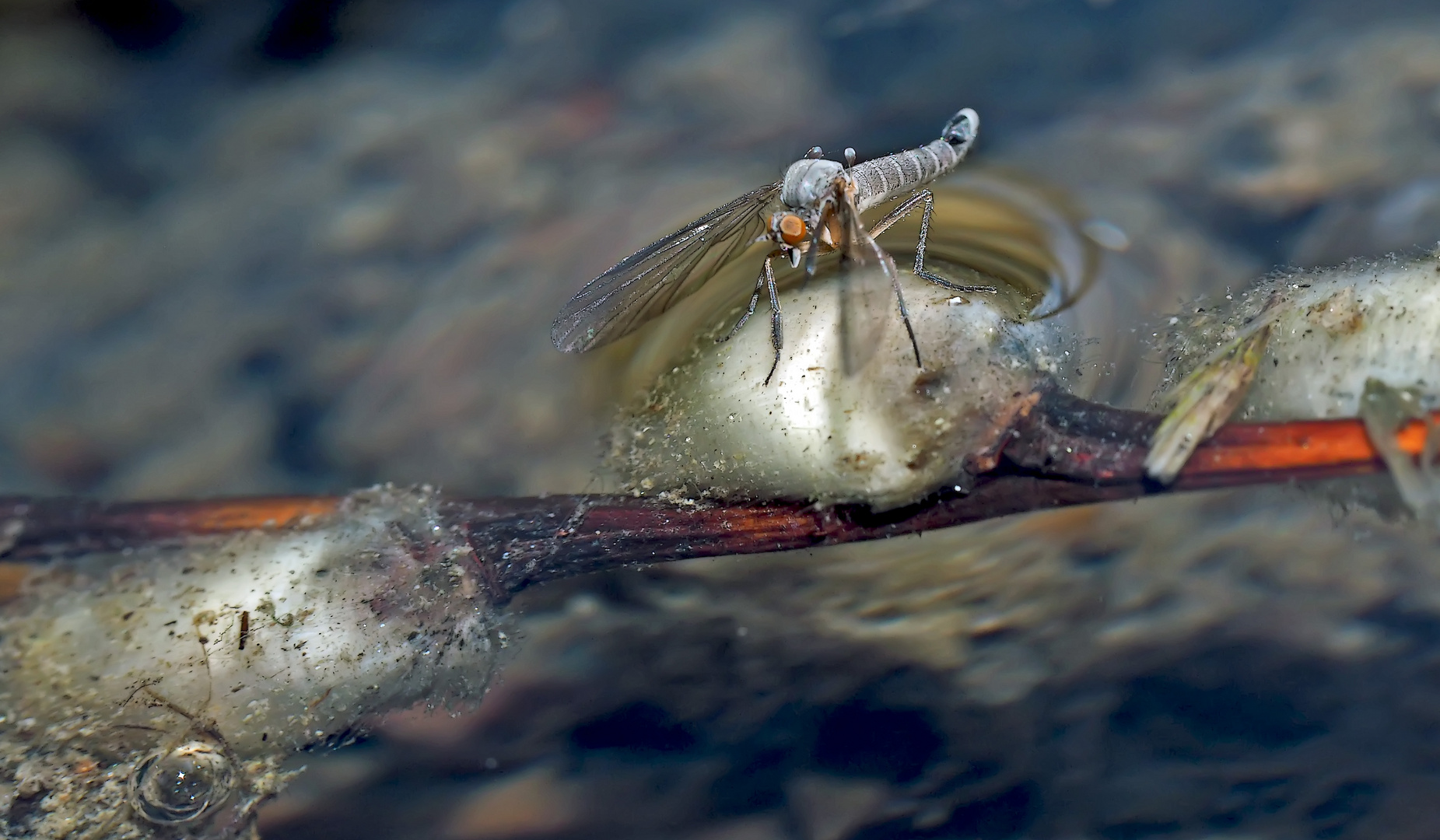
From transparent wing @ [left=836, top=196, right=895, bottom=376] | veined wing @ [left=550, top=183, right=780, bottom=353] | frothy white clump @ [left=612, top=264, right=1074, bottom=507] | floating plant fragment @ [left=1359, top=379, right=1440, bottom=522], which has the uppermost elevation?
veined wing @ [left=550, top=183, right=780, bottom=353]

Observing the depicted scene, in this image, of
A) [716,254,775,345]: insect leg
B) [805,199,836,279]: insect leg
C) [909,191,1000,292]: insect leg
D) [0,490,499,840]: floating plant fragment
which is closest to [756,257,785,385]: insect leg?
[716,254,775,345]: insect leg

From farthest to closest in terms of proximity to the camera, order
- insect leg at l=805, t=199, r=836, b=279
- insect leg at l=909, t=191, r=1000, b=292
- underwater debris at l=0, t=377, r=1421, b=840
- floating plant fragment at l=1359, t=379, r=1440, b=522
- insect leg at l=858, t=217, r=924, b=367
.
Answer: insect leg at l=805, t=199, r=836, b=279
insect leg at l=909, t=191, r=1000, b=292
insect leg at l=858, t=217, r=924, b=367
underwater debris at l=0, t=377, r=1421, b=840
floating plant fragment at l=1359, t=379, r=1440, b=522

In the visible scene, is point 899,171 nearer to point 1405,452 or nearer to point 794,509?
point 794,509

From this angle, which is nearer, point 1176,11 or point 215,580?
point 215,580

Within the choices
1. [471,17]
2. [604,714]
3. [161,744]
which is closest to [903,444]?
[604,714]

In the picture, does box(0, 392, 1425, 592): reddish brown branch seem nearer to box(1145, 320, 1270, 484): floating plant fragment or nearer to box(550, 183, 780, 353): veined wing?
box(1145, 320, 1270, 484): floating plant fragment

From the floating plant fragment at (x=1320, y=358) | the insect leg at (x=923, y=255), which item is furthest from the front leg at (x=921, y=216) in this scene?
the floating plant fragment at (x=1320, y=358)

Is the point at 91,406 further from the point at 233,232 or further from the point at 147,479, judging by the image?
the point at 233,232
